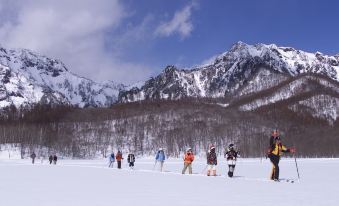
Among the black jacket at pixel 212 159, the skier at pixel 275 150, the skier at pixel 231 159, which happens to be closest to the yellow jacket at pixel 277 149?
A: the skier at pixel 275 150

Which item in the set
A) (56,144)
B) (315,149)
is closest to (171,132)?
(56,144)

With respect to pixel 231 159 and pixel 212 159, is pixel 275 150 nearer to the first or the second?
pixel 231 159

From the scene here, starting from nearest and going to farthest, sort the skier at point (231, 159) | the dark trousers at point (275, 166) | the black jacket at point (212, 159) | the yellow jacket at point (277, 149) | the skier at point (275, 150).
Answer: the dark trousers at point (275, 166) → the skier at point (275, 150) → the yellow jacket at point (277, 149) → the skier at point (231, 159) → the black jacket at point (212, 159)

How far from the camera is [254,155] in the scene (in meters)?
148

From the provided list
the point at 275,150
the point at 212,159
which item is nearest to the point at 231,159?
the point at 212,159

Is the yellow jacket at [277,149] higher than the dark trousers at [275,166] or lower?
higher

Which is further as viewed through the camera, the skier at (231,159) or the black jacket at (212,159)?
the black jacket at (212,159)

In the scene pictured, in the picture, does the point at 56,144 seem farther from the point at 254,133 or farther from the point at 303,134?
the point at 303,134

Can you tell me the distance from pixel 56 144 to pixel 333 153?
99935 millimetres

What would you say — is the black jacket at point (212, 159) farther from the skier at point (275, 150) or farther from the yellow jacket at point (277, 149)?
the yellow jacket at point (277, 149)

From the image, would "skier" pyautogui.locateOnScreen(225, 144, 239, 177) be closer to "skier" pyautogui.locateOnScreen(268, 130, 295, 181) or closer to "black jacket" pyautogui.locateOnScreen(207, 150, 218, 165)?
"black jacket" pyautogui.locateOnScreen(207, 150, 218, 165)

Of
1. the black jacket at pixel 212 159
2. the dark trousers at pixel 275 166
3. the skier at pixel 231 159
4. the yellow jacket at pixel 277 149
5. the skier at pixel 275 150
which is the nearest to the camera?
the dark trousers at pixel 275 166

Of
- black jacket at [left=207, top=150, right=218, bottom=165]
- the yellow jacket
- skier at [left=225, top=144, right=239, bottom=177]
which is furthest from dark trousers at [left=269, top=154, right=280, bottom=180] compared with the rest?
black jacket at [left=207, top=150, right=218, bottom=165]

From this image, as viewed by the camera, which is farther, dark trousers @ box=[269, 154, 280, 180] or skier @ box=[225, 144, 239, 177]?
skier @ box=[225, 144, 239, 177]
